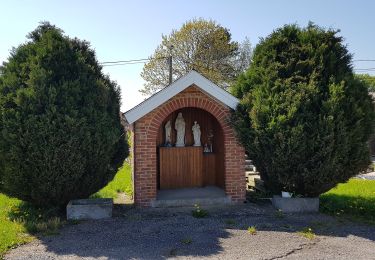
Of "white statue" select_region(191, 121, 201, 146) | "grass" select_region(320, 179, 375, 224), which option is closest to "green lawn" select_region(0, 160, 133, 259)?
"white statue" select_region(191, 121, 201, 146)

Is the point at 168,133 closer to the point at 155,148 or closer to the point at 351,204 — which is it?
the point at 155,148

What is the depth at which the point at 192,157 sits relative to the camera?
987cm

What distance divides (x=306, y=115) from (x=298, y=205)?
2.04 metres

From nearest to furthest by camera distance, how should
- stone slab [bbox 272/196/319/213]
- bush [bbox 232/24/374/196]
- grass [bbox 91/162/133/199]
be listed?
bush [bbox 232/24/374/196]
stone slab [bbox 272/196/319/213]
grass [bbox 91/162/133/199]

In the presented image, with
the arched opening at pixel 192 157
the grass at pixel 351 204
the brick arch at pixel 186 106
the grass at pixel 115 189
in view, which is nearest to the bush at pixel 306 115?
the brick arch at pixel 186 106

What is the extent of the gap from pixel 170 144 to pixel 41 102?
3751 mm

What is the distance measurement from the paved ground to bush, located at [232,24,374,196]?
3.36 feet

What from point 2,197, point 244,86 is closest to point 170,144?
point 244,86

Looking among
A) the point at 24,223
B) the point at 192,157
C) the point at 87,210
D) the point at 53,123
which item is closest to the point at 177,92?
the point at 192,157

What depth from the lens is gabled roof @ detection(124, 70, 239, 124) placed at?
27.9 feet

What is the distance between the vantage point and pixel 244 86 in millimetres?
9016

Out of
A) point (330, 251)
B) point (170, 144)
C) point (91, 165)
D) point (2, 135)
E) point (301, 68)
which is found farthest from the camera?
point (170, 144)

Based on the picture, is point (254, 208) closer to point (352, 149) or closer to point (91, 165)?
point (352, 149)

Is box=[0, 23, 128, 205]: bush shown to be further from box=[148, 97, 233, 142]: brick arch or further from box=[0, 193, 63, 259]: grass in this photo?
box=[148, 97, 233, 142]: brick arch
